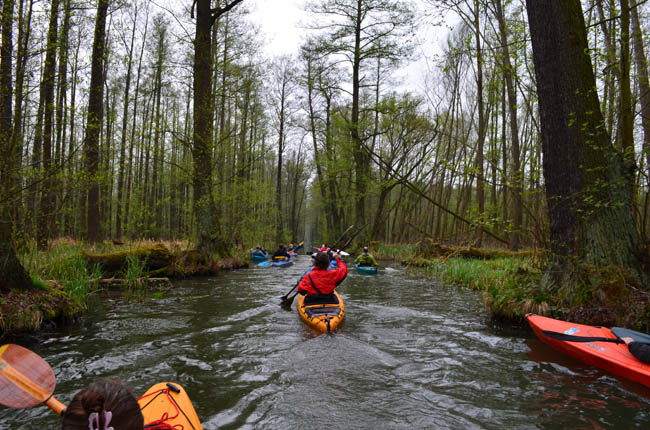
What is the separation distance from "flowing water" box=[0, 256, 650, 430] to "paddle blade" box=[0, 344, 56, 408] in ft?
5.30

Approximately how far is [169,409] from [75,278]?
5132 mm

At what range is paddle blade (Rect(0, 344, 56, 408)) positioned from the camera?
5.54ft

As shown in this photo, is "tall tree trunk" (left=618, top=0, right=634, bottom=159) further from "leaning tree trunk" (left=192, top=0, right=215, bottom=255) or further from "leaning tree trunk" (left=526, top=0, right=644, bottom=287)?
"leaning tree trunk" (left=192, top=0, right=215, bottom=255)

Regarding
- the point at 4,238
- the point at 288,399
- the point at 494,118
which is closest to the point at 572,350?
the point at 288,399

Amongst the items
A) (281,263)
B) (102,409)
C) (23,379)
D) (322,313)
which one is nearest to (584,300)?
(322,313)

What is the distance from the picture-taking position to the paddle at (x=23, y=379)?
1.69 metres

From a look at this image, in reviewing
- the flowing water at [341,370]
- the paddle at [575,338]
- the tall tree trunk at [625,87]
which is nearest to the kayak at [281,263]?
the flowing water at [341,370]

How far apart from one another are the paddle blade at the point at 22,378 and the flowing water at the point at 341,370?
63.6 inches

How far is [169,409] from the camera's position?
8.41ft

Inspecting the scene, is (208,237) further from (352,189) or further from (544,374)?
(352,189)

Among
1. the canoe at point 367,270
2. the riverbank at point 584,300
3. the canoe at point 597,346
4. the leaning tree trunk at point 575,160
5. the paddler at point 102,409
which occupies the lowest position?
the canoe at point 367,270

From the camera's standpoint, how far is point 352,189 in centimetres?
2483

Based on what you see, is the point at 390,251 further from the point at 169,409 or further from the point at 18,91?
the point at 169,409

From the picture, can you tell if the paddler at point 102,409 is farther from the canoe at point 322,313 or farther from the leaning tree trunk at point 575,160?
the leaning tree trunk at point 575,160
